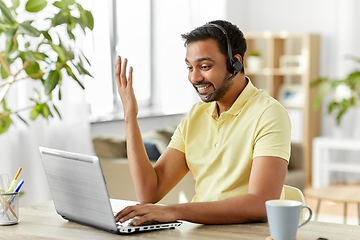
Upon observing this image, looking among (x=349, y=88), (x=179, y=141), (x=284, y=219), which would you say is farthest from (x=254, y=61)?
(x=284, y=219)

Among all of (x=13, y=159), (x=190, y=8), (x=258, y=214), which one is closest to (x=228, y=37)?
(x=258, y=214)

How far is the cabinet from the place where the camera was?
559 centimetres

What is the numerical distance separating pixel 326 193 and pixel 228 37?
2.20 m

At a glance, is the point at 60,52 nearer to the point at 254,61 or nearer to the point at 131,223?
the point at 131,223

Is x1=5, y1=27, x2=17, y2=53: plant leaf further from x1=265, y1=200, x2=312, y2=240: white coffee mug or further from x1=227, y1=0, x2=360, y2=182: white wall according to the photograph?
x1=227, y1=0, x2=360, y2=182: white wall

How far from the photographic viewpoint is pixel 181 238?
1.20 meters

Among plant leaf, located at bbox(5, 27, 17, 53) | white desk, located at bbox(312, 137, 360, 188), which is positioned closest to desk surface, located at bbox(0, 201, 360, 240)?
plant leaf, located at bbox(5, 27, 17, 53)

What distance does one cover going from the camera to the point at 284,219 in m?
1.09

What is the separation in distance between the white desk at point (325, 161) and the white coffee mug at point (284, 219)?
425 cm

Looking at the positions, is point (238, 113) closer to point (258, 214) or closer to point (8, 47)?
point (258, 214)

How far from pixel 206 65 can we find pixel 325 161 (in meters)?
4.00

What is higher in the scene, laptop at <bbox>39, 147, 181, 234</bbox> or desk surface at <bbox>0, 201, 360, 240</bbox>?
laptop at <bbox>39, 147, 181, 234</bbox>

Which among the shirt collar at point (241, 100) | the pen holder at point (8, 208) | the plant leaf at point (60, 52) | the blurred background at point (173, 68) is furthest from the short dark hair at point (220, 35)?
the blurred background at point (173, 68)

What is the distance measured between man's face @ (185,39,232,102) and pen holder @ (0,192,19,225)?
641 mm
